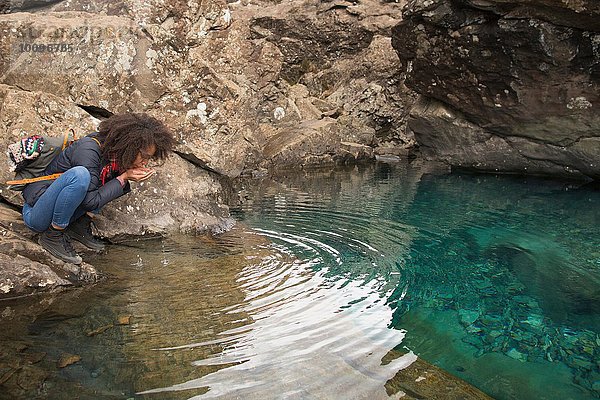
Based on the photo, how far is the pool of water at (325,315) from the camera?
12.6 ft

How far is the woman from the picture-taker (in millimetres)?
5500

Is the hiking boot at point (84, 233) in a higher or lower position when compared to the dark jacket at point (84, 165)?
lower

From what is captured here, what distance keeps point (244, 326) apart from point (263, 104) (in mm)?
17847

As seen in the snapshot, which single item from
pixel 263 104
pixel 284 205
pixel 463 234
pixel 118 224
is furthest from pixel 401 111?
pixel 118 224

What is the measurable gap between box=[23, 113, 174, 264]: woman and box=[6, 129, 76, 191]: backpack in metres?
0.07

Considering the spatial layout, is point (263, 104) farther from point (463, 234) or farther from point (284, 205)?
point (463, 234)

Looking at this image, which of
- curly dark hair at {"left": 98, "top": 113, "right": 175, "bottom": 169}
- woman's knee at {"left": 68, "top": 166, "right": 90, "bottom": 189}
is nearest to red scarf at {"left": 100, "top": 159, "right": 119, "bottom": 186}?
curly dark hair at {"left": 98, "top": 113, "right": 175, "bottom": 169}

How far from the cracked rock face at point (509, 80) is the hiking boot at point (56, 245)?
9.93 meters

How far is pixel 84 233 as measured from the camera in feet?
22.1

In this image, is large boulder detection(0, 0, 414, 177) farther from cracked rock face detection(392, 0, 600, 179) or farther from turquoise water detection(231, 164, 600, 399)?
cracked rock face detection(392, 0, 600, 179)

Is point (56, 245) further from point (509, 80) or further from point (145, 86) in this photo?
point (509, 80)

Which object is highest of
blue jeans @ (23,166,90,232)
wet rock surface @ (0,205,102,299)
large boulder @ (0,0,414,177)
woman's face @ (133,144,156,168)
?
large boulder @ (0,0,414,177)

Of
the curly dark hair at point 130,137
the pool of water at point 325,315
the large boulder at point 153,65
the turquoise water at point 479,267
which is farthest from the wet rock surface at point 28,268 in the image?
the large boulder at point 153,65

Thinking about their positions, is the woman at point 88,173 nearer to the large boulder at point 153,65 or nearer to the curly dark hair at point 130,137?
the curly dark hair at point 130,137
